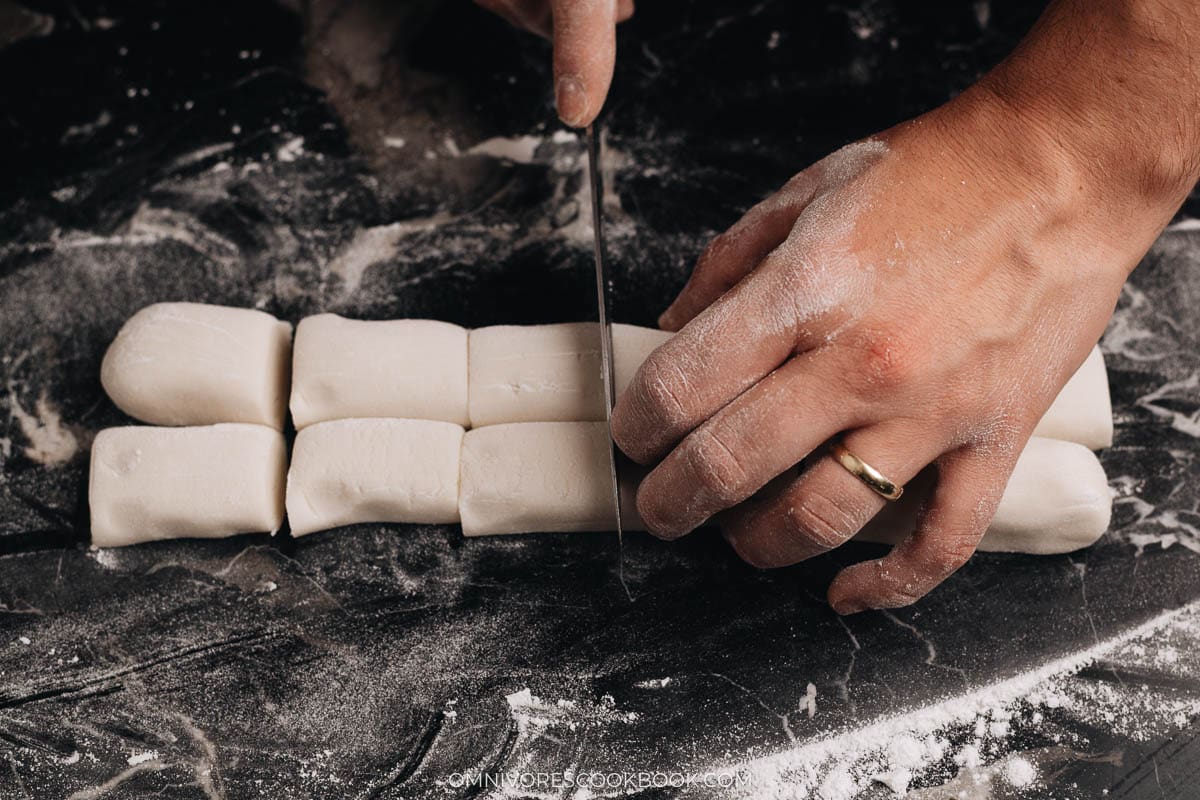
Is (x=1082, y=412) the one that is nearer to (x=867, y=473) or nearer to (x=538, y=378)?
(x=867, y=473)

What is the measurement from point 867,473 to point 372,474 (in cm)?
102

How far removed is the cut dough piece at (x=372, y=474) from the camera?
7.18ft

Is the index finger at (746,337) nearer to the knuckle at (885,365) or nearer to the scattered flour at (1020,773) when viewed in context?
the knuckle at (885,365)

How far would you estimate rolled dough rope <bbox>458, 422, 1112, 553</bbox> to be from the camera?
216 cm

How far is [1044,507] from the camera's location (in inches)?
84.7

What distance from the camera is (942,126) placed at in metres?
2.00

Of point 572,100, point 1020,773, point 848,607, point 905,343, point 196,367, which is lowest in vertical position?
point 1020,773

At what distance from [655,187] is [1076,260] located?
3.75 ft

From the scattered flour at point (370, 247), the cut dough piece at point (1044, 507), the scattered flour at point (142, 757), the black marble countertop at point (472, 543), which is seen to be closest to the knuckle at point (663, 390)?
the black marble countertop at point (472, 543)

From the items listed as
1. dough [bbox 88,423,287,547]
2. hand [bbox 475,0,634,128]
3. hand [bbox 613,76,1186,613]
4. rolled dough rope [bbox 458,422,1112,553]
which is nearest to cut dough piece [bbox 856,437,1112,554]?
rolled dough rope [bbox 458,422,1112,553]

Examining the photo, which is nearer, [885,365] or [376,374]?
[885,365]

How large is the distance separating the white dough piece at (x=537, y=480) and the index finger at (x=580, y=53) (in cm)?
66

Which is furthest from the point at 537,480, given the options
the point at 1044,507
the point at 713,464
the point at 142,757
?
the point at 1044,507

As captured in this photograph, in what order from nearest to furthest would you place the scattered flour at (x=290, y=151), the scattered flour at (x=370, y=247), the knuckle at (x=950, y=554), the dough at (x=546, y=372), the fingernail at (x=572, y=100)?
the knuckle at (x=950, y=554) → the fingernail at (x=572, y=100) → the dough at (x=546, y=372) → the scattered flour at (x=370, y=247) → the scattered flour at (x=290, y=151)
